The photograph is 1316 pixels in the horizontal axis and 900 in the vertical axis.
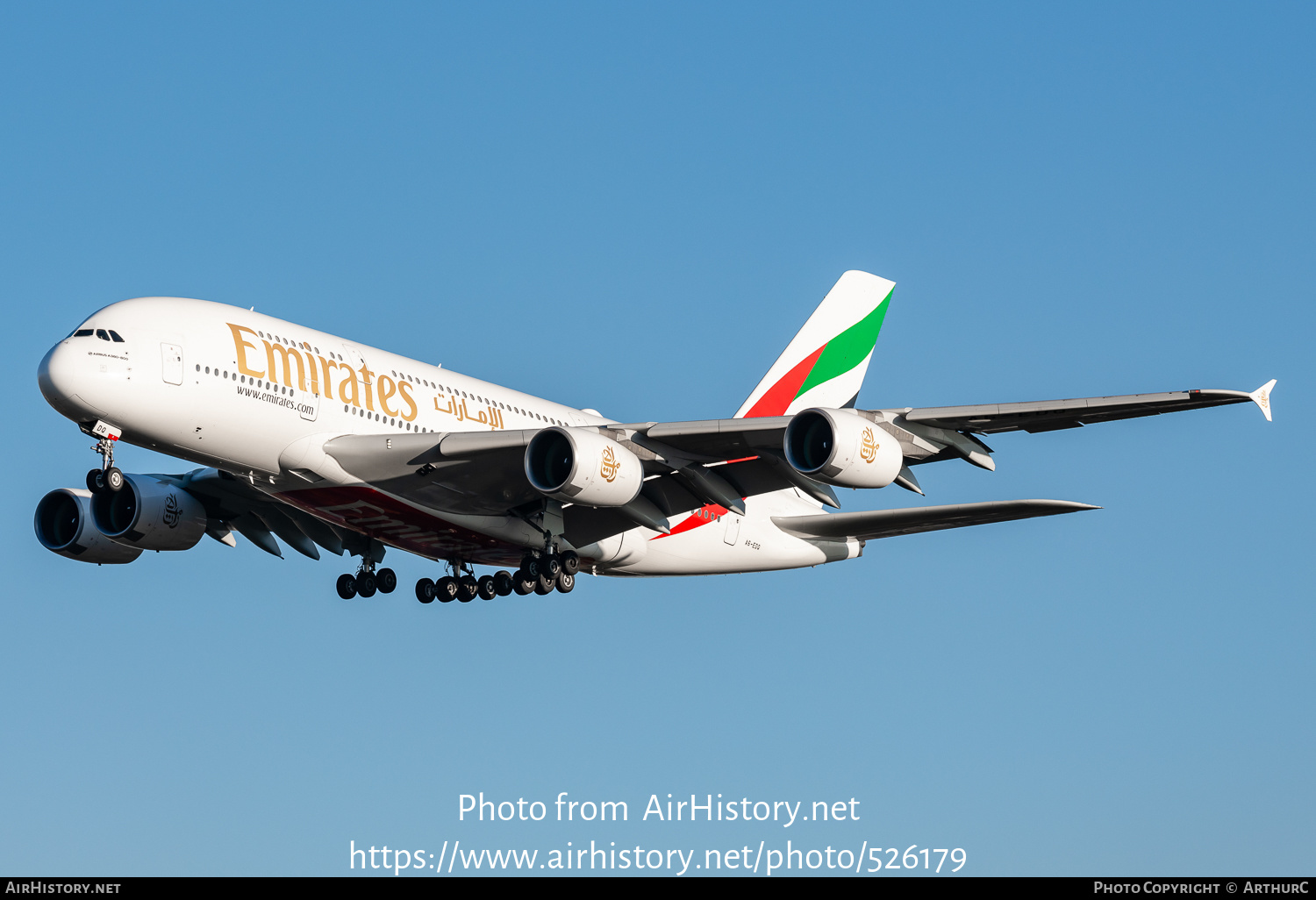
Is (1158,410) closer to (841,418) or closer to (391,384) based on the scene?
(841,418)

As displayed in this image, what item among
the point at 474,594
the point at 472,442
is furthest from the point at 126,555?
the point at 472,442

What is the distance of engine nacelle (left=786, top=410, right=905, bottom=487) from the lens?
25.8 metres

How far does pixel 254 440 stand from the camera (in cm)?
2597

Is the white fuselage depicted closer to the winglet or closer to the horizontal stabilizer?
the horizontal stabilizer

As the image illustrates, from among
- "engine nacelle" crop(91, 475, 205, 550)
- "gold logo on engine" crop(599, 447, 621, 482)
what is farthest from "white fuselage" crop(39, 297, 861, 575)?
"engine nacelle" crop(91, 475, 205, 550)

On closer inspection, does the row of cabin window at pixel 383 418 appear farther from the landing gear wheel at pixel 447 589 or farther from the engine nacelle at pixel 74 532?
the engine nacelle at pixel 74 532

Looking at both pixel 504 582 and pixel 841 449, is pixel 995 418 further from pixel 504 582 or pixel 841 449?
pixel 504 582

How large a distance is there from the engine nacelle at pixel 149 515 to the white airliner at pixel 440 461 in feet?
0.13

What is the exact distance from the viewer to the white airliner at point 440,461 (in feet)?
82.3

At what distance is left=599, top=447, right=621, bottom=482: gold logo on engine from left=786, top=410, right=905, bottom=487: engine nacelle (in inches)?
121

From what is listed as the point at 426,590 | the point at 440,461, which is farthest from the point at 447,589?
the point at 440,461

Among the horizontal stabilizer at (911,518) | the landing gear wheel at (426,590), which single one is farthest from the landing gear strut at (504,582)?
the horizontal stabilizer at (911,518)

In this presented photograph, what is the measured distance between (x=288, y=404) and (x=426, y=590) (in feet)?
24.0

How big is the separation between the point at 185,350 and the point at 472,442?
5159 mm
